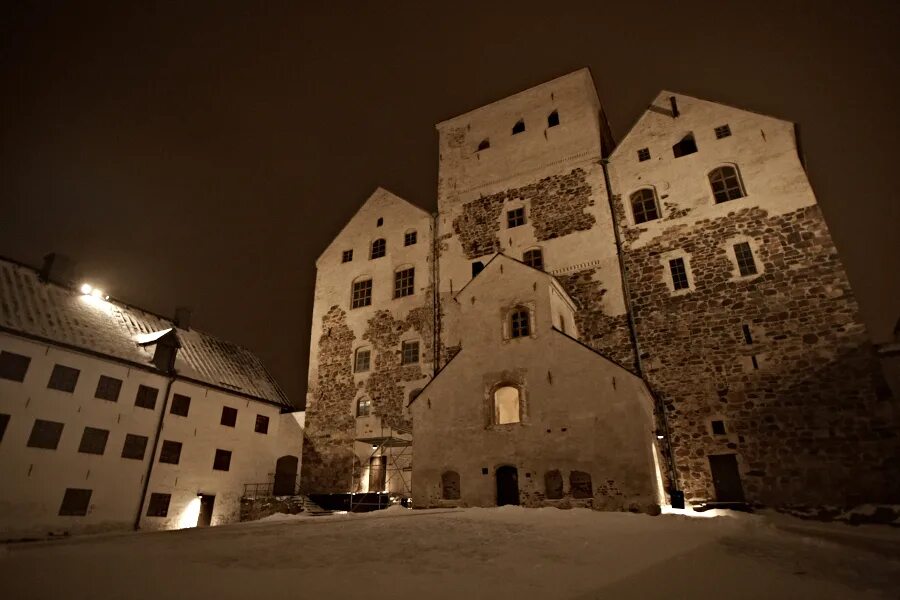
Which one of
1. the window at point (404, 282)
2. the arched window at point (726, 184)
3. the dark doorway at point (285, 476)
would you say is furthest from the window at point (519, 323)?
the dark doorway at point (285, 476)

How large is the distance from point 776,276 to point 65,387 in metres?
26.8

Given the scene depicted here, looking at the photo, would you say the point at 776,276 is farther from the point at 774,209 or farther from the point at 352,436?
the point at 352,436

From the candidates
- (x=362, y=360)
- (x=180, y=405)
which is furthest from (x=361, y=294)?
(x=180, y=405)

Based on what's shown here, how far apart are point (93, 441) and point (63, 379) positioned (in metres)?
2.67

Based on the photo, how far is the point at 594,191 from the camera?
22078 mm

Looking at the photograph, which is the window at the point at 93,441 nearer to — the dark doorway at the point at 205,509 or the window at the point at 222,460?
the window at the point at 222,460

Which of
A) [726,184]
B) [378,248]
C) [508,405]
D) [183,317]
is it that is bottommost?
[508,405]

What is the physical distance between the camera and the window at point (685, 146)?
20859 millimetres

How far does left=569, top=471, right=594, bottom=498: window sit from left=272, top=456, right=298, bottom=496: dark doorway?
57.9 feet

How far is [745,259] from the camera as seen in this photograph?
17812mm

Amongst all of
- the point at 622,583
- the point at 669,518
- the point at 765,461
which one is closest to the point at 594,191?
the point at 765,461

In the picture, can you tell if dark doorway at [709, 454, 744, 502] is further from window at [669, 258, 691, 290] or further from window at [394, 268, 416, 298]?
Result: window at [394, 268, 416, 298]

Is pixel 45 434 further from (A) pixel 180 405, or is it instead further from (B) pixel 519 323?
(B) pixel 519 323

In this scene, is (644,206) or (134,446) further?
(644,206)
